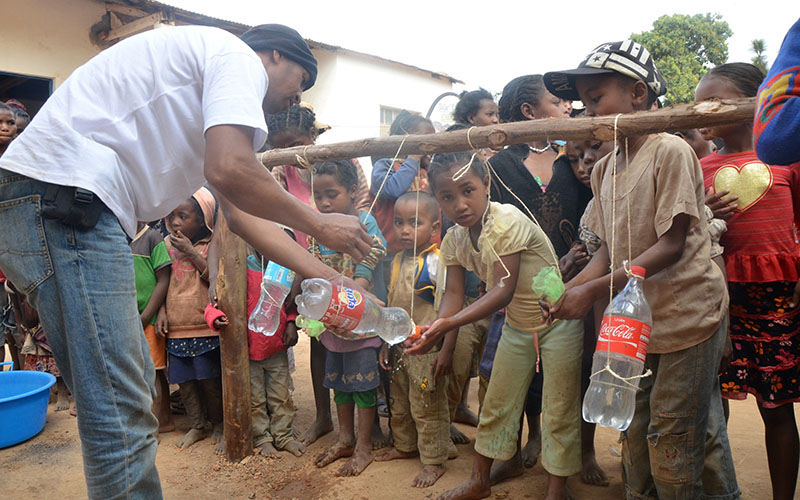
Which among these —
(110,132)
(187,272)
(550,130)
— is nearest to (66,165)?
(110,132)

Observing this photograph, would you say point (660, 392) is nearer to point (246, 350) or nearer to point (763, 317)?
point (763, 317)

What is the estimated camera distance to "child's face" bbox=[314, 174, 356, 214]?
3.63m

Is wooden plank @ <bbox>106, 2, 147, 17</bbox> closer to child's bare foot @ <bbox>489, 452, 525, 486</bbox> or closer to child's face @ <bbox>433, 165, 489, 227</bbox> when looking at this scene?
child's face @ <bbox>433, 165, 489, 227</bbox>

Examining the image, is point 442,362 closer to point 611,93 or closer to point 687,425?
point 687,425

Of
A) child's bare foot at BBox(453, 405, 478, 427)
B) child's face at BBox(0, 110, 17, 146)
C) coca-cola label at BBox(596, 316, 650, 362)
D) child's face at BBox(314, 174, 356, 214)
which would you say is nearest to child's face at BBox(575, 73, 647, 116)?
coca-cola label at BBox(596, 316, 650, 362)

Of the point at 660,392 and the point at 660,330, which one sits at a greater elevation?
the point at 660,330

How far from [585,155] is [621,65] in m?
1.04

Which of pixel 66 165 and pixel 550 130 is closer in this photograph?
pixel 66 165

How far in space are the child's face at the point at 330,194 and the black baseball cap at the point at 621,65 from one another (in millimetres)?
1676

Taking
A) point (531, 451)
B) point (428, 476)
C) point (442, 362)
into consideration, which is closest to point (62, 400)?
point (428, 476)

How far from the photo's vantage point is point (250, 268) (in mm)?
3895

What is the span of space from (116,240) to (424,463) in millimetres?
2328

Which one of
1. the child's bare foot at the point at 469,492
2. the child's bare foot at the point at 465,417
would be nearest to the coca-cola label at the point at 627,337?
the child's bare foot at the point at 469,492

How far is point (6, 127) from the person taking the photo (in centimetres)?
499
